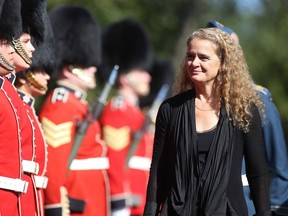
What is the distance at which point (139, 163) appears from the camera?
9.58 meters

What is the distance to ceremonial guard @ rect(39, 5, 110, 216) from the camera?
6562mm

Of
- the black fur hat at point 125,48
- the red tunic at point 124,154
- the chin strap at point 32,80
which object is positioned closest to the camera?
the chin strap at point 32,80

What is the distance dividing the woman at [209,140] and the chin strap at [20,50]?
2.56 feet

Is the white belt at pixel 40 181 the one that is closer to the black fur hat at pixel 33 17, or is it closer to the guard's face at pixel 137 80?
the black fur hat at pixel 33 17

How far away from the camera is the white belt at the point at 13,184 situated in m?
4.96

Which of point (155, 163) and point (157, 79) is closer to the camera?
point (155, 163)

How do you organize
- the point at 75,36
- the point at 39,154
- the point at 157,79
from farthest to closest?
the point at 157,79 → the point at 75,36 → the point at 39,154

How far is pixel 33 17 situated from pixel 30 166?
34.5 inches

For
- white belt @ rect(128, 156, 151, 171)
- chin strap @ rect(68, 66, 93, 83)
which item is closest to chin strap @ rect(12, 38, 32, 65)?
chin strap @ rect(68, 66, 93, 83)

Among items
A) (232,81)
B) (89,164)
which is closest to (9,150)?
(232,81)

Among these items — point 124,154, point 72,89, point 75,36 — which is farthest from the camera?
point 124,154

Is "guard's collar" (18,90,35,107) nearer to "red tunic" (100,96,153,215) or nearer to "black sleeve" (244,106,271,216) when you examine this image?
"black sleeve" (244,106,271,216)

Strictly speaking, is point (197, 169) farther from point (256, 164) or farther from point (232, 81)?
point (232, 81)

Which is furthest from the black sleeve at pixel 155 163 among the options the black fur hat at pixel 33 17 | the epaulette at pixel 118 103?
the epaulette at pixel 118 103
